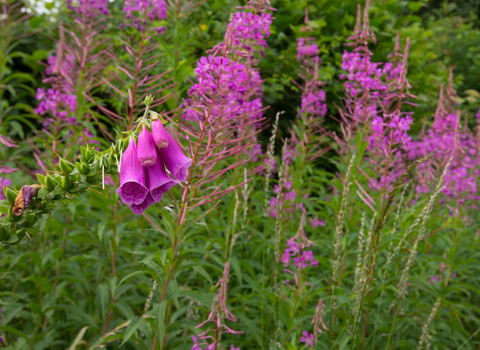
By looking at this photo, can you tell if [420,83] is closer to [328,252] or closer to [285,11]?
[285,11]

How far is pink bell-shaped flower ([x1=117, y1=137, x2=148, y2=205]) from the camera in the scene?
3.07 feet

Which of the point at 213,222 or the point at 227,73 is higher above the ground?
the point at 227,73

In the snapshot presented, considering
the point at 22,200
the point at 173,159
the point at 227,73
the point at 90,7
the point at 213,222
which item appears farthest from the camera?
the point at 90,7

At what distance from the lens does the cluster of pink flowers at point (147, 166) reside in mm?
936

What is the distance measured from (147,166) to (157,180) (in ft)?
0.15

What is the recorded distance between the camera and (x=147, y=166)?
96 cm

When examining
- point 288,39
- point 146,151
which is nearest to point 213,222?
point 146,151

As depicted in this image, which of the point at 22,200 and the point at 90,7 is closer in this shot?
the point at 22,200

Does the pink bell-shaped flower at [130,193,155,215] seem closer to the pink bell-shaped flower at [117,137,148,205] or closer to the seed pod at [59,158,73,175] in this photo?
the pink bell-shaped flower at [117,137,148,205]

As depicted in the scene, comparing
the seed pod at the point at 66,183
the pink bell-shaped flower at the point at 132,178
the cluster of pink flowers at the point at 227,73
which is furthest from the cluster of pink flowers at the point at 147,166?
the cluster of pink flowers at the point at 227,73

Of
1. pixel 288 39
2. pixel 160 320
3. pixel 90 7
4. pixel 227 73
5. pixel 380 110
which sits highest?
pixel 90 7

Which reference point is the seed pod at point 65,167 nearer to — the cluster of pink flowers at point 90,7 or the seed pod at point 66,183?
the seed pod at point 66,183

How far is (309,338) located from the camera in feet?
7.65

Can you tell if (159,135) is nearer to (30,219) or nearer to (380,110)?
(30,219)
